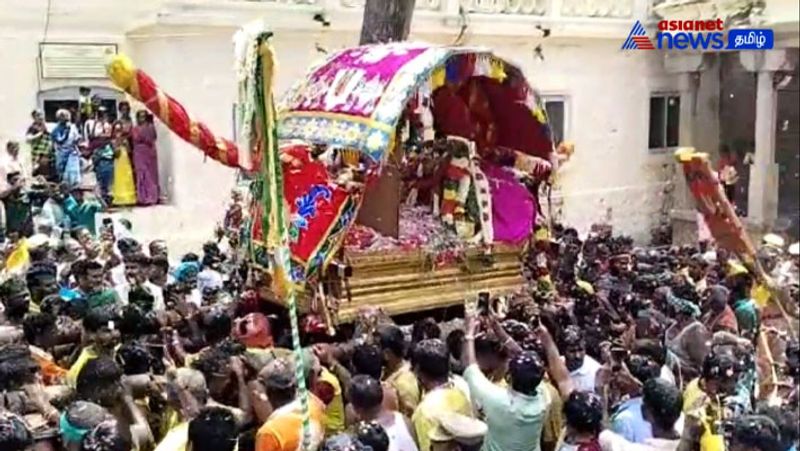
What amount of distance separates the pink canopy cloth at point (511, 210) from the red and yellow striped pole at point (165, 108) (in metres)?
2.36

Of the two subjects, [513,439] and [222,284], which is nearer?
[513,439]

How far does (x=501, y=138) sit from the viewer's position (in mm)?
8602

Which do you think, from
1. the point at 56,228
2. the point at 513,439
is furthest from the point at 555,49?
the point at 513,439

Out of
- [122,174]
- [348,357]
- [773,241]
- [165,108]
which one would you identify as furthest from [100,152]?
[773,241]

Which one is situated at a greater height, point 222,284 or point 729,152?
point 729,152

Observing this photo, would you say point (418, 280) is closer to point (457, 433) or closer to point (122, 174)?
point (457, 433)

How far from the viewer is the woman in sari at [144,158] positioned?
1148 centimetres

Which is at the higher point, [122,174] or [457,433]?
[122,174]

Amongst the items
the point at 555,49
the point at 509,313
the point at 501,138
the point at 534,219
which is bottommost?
the point at 509,313

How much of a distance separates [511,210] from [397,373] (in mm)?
3352

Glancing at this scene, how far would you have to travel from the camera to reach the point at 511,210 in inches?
320

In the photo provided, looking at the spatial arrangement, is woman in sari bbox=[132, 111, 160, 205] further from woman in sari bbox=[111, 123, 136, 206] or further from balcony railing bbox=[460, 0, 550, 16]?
balcony railing bbox=[460, 0, 550, 16]

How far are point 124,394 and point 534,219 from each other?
14.7ft

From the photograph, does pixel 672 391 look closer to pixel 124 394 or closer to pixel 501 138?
pixel 124 394
